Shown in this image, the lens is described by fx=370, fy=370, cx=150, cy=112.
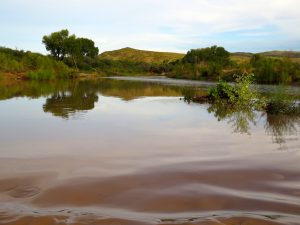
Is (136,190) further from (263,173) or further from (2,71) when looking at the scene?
(2,71)

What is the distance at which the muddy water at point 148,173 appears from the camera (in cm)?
410

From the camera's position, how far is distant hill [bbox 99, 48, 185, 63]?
129000 mm

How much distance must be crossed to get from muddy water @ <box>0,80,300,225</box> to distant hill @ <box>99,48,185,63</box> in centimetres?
11686

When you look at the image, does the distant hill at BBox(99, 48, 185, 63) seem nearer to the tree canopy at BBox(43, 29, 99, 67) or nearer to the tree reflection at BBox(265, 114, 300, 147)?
the tree canopy at BBox(43, 29, 99, 67)

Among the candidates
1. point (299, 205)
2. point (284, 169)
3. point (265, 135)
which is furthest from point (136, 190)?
point (265, 135)

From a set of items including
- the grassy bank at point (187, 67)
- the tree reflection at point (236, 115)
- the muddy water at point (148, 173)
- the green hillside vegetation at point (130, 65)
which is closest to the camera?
the muddy water at point (148, 173)

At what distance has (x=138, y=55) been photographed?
466 feet

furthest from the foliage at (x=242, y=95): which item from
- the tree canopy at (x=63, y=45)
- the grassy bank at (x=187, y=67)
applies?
the tree canopy at (x=63, y=45)

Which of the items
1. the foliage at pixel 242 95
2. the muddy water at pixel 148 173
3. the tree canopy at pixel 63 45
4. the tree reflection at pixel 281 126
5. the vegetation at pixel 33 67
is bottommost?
the muddy water at pixel 148 173

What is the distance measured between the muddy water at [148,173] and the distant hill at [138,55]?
4601 inches

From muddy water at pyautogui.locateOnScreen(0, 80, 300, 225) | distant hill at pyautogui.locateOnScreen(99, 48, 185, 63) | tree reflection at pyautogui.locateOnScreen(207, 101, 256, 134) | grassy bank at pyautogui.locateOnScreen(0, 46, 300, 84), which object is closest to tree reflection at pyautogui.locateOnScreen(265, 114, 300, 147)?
muddy water at pyautogui.locateOnScreen(0, 80, 300, 225)

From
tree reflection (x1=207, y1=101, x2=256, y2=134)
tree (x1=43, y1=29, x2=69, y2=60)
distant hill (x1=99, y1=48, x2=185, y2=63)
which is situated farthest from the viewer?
distant hill (x1=99, y1=48, x2=185, y2=63)

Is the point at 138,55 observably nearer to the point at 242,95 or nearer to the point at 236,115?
the point at 242,95

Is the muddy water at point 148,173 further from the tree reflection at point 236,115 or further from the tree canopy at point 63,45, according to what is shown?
the tree canopy at point 63,45
